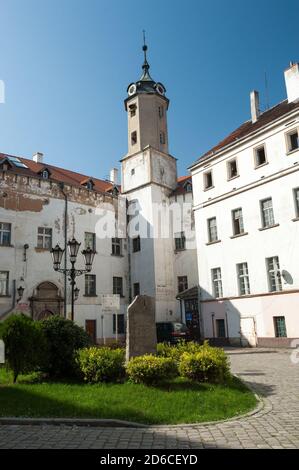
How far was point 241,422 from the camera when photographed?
7363mm

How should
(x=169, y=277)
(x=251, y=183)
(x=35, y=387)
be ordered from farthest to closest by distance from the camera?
(x=169, y=277)
(x=251, y=183)
(x=35, y=387)

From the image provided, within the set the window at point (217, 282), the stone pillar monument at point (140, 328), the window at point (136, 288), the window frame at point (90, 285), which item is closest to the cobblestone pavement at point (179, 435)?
the stone pillar monument at point (140, 328)

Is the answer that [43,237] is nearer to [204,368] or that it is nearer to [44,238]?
[44,238]

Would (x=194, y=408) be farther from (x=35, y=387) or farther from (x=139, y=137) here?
(x=139, y=137)

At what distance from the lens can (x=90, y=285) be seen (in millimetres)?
32625

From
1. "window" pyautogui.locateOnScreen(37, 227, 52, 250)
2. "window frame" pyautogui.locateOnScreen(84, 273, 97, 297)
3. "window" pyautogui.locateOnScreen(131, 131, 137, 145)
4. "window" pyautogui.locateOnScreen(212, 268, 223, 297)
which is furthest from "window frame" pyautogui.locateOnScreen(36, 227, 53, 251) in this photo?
"window" pyautogui.locateOnScreen(131, 131, 137, 145)

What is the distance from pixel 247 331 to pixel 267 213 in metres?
7.59

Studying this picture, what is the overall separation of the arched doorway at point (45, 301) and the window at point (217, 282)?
11575 mm

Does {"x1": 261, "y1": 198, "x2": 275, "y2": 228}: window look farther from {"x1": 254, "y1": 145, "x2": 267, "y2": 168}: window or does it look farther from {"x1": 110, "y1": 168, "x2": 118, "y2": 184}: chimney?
{"x1": 110, "y1": 168, "x2": 118, "y2": 184}: chimney

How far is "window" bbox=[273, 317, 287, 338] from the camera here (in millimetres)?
23250

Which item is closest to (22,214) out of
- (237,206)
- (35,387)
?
(237,206)

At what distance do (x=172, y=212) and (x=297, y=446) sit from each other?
3083 cm

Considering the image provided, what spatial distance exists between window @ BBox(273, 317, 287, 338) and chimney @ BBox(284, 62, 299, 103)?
47.7 ft

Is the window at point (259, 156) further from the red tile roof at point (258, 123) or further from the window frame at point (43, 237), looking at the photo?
the window frame at point (43, 237)
